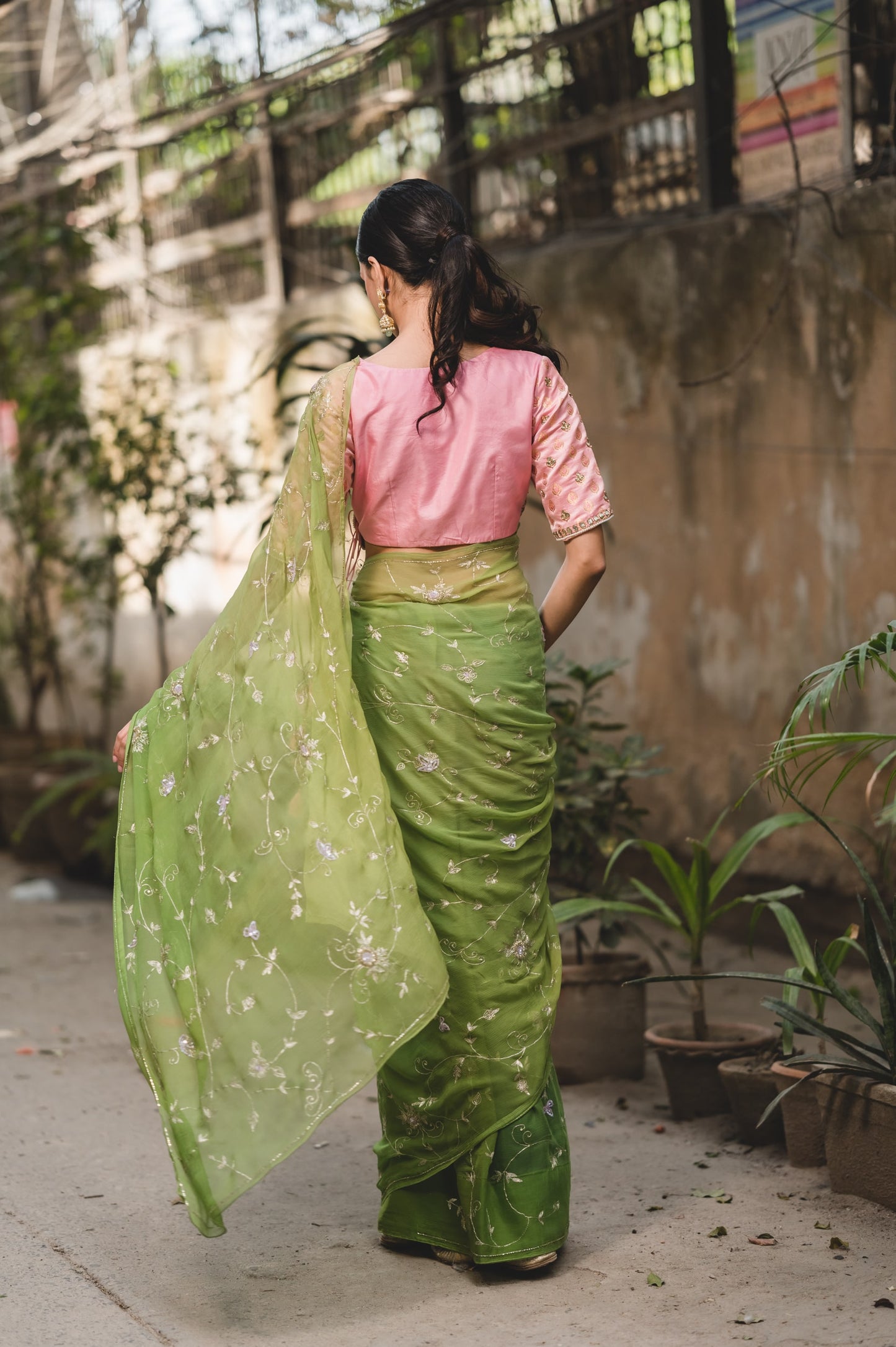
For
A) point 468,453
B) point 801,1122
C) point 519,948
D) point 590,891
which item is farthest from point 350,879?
point 590,891

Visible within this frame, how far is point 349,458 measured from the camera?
2.75m

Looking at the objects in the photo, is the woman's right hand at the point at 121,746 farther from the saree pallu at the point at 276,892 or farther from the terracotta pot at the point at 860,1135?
the terracotta pot at the point at 860,1135

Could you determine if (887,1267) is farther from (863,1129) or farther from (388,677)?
(388,677)

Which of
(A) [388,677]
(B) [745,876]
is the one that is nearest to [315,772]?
(A) [388,677]

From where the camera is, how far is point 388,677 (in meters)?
2.78

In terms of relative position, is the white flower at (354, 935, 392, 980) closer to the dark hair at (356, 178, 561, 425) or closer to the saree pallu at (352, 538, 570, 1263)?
the saree pallu at (352, 538, 570, 1263)

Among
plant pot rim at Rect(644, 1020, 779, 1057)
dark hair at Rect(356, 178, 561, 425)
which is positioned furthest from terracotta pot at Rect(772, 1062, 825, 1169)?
dark hair at Rect(356, 178, 561, 425)

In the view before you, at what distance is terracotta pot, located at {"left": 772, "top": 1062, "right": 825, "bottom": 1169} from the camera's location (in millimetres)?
3254

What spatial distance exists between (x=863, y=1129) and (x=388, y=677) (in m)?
1.31

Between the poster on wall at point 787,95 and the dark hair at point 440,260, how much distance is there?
199cm

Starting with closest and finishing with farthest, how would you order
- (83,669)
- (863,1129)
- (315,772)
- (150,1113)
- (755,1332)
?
(755,1332) < (315,772) < (863,1129) < (150,1113) < (83,669)

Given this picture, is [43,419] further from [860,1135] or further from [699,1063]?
[860,1135]

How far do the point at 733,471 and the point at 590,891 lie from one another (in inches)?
60.8

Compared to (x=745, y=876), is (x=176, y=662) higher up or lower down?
higher up
